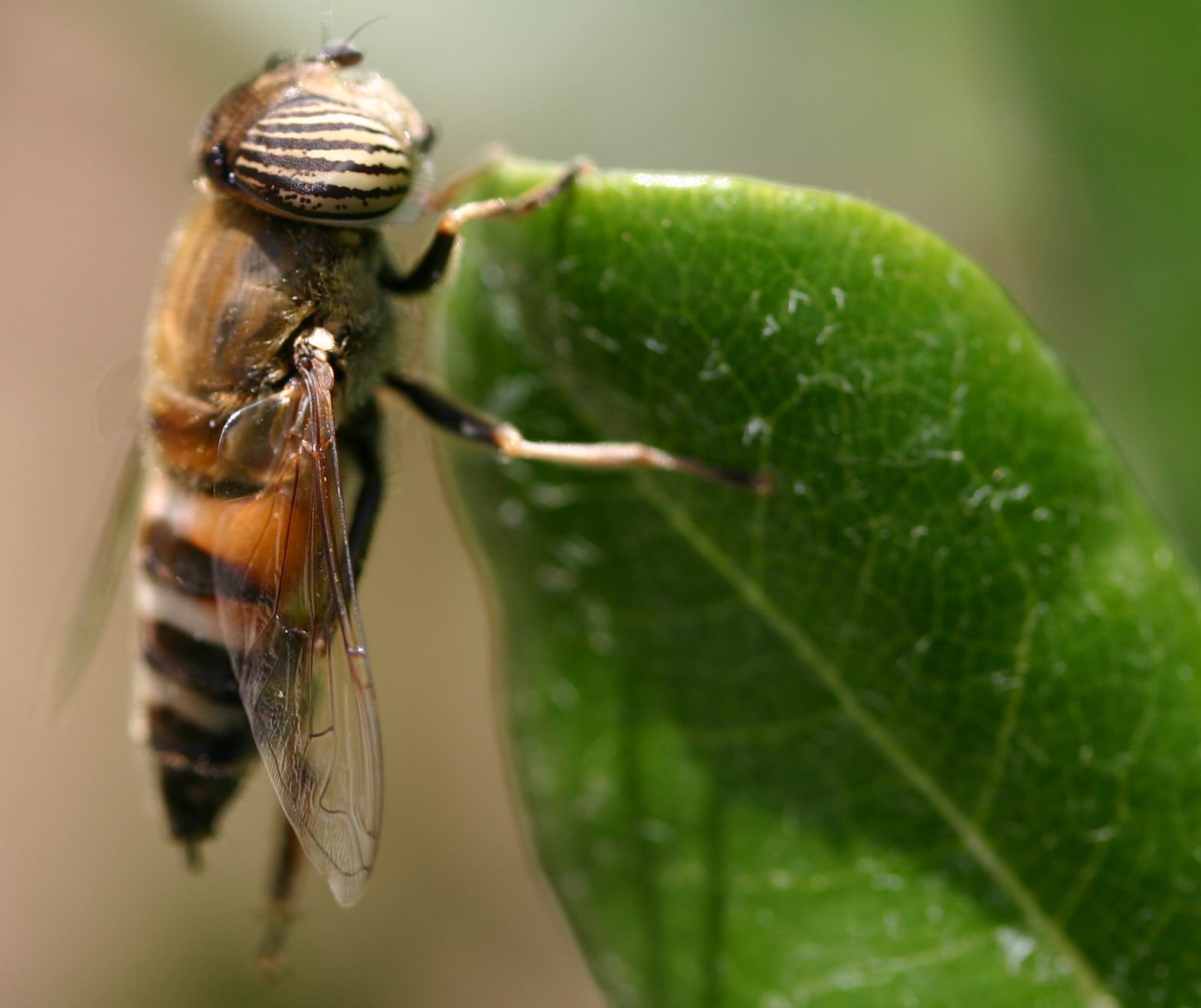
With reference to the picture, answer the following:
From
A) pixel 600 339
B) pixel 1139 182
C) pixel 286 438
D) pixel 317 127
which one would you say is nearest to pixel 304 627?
pixel 286 438

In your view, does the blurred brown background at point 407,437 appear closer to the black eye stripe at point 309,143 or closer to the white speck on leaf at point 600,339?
the black eye stripe at point 309,143

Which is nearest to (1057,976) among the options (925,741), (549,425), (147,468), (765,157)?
(925,741)

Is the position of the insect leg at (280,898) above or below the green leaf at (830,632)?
below

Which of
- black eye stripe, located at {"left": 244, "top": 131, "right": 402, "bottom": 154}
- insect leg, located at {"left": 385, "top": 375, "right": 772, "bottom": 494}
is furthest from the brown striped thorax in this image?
insect leg, located at {"left": 385, "top": 375, "right": 772, "bottom": 494}

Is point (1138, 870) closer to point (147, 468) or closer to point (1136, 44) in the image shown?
point (1136, 44)

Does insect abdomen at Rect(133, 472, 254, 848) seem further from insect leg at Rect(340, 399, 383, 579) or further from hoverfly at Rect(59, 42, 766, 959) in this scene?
insect leg at Rect(340, 399, 383, 579)

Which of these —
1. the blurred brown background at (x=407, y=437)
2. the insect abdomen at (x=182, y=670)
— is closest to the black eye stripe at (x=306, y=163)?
the insect abdomen at (x=182, y=670)
